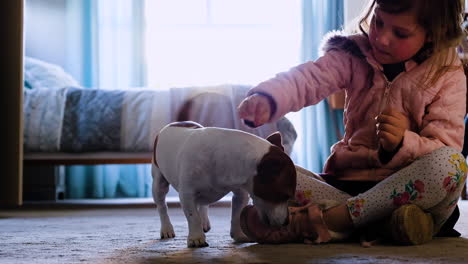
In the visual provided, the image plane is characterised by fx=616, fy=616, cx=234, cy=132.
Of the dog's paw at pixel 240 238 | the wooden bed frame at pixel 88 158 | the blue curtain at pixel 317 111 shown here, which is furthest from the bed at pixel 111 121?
the dog's paw at pixel 240 238

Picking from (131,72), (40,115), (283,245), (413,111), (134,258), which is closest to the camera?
(134,258)

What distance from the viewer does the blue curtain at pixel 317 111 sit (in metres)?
3.74

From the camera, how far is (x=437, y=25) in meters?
1.17

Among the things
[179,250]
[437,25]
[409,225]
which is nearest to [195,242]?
[179,250]

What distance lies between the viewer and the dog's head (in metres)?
0.91

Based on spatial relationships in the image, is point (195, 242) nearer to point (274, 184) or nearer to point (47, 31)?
point (274, 184)

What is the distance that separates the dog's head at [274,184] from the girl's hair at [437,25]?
16.2 inches

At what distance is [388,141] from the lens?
1.06 meters

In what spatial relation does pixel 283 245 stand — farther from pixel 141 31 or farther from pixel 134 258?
pixel 141 31

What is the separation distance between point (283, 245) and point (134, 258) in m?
0.27

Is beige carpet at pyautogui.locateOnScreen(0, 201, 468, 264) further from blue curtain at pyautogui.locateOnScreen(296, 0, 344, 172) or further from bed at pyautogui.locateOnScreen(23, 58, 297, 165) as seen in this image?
blue curtain at pyautogui.locateOnScreen(296, 0, 344, 172)

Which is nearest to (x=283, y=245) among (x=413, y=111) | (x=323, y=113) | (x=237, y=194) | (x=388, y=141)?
(x=237, y=194)

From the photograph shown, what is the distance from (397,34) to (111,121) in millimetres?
1607

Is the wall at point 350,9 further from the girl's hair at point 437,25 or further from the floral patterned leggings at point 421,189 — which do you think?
the floral patterned leggings at point 421,189
